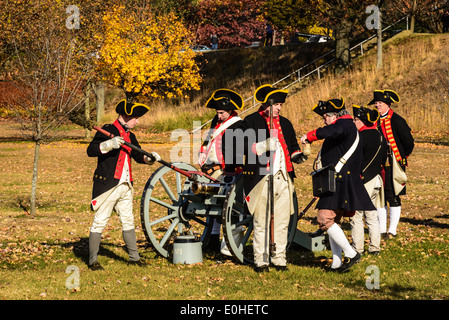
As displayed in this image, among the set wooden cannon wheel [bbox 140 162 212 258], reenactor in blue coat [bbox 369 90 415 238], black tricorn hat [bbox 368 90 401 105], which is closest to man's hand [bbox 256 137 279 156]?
wooden cannon wheel [bbox 140 162 212 258]

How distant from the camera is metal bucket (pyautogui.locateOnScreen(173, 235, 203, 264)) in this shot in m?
9.06

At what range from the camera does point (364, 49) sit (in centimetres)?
3694

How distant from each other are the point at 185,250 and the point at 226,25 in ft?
164

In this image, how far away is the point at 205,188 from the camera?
349 inches

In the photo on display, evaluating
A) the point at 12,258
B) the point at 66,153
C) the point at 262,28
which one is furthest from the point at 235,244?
the point at 262,28

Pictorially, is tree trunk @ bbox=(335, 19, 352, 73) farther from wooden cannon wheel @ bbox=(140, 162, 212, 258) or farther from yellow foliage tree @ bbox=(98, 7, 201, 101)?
wooden cannon wheel @ bbox=(140, 162, 212, 258)

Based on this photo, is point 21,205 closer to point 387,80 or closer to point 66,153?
point 66,153

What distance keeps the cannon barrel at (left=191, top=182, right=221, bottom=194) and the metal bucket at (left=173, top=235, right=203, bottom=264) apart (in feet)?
2.18

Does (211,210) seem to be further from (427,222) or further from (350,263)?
(427,222)

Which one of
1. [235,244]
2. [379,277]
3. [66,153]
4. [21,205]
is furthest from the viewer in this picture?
[66,153]

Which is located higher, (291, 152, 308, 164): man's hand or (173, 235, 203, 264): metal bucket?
(291, 152, 308, 164): man's hand

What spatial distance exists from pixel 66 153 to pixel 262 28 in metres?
33.6

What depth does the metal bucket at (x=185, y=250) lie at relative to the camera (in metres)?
9.06

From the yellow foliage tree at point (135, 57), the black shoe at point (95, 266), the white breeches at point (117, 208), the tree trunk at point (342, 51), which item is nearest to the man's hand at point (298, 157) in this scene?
the white breeches at point (117, 208)
